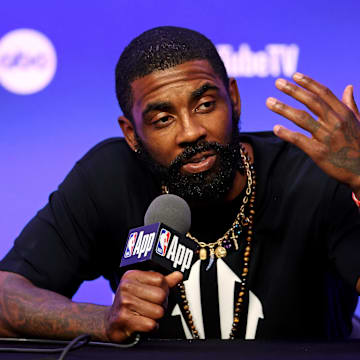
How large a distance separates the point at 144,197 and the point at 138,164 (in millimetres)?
123

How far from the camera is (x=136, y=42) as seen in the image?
5.68ft

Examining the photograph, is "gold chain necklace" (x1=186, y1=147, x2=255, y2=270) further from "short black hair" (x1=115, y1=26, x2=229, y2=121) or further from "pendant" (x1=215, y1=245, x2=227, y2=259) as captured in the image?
"short black hair" (x1=115, y1=26, x2=229, y2=121)

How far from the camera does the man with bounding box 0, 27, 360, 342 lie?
1559 millimetres

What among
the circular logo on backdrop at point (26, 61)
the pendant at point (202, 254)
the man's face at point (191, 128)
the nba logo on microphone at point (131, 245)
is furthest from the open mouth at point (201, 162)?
the circular logo on backdrop at point (26, 61)

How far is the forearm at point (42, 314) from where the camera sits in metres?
1.33

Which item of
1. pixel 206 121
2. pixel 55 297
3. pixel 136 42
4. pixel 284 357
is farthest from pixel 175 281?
pixel 136 42

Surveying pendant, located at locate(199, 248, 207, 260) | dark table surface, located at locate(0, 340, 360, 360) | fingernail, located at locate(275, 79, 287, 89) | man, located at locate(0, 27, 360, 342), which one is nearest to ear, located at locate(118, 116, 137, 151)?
man, located at locate(0, 27, 360, 342)

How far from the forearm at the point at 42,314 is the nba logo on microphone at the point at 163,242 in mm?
319

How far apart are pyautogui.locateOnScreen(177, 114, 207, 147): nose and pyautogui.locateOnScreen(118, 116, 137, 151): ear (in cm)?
27

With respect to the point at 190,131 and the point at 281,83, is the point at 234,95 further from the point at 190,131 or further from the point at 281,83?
the point at 281,83

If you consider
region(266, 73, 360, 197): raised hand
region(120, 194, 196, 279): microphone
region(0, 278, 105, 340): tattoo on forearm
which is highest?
region(266, 73, 360, 197): raised hand

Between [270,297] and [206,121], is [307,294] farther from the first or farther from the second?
[206,121]

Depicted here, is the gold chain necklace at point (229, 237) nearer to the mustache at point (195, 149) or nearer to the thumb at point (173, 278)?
the mustache at point (195, 149)

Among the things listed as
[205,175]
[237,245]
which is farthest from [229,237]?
Result: [205,175]
